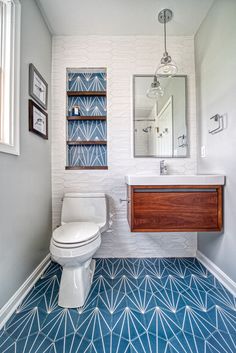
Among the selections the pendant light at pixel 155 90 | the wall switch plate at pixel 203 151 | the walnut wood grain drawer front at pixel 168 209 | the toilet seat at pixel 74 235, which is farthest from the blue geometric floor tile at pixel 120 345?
the pendant light at pixel 155 90

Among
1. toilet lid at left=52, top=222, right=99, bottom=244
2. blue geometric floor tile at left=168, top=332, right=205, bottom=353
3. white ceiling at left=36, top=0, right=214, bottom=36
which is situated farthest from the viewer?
white ceiling at left=36, top=0, right=214, bottom=36

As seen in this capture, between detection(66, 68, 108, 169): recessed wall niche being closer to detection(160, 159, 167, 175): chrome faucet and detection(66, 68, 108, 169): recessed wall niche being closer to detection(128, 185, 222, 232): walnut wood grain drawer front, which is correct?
detection(160, 159, 167, 175): chrome faucet

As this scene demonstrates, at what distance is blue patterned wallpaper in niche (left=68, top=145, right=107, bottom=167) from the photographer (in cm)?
188

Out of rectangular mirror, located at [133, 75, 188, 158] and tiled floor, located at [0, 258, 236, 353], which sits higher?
rectangular mirror, located at [133, 75, 188, 158]

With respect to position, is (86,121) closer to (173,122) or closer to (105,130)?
(105,130)

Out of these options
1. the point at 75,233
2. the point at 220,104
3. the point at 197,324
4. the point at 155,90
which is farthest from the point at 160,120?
the point at 197,324

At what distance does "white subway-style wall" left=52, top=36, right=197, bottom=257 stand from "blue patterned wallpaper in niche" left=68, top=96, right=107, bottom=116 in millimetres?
88

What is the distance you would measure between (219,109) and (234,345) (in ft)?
4.98

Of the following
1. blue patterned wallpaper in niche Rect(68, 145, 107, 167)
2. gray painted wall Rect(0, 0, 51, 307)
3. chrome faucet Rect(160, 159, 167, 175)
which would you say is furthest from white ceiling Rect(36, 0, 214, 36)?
chrome faucet Rect(160, 159, 167, 175)

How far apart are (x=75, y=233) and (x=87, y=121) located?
119cm

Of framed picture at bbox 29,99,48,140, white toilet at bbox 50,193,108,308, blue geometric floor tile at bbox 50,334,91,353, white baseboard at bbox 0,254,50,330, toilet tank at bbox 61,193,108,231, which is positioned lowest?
blue geometric floor tile at bbox 50,334,91,353

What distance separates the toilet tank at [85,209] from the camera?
5.46 ft

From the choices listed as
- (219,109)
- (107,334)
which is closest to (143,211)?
(107,334)

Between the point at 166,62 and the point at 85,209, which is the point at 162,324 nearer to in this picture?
the point at 85,209
